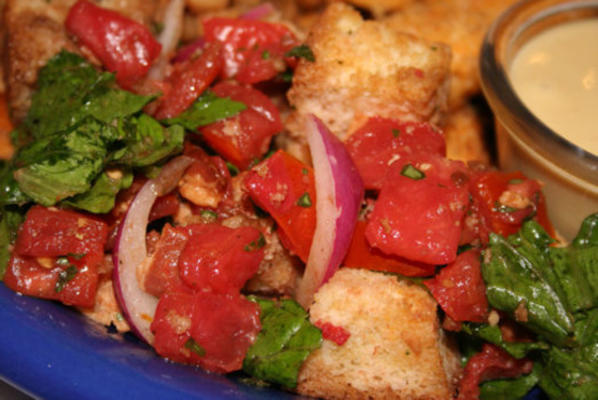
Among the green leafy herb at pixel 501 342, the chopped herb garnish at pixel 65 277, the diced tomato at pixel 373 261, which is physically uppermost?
the chopped herb garnish at pixel 65 277

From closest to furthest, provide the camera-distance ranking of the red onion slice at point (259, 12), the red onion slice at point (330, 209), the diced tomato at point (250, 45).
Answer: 1. the red onion slice at point (330, 209)
2. the diced tomato at point (250, 45)
3. the red onion slice at point (259, 12)

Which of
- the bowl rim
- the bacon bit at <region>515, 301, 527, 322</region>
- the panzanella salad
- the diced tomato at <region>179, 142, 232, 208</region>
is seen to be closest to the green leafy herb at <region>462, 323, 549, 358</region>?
the panzanella salad

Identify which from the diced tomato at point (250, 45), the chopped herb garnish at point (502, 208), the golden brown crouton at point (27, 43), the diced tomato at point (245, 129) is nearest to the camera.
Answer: the chopped herb garnish at point (502, 208)

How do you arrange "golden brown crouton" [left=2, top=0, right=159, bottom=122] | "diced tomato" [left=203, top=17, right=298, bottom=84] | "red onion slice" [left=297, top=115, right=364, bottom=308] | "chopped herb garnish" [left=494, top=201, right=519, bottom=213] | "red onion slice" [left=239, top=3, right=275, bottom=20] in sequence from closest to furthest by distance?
"red onion slice" [left=297, top=115, right=364, bottom=308] < "chopped herb garnish" [left=494, top=201, right=519, bottom=213] < "golden brown crouton" [left=2, top=0, right=159, bottom=122] < "diced tomato" [left=203, top=17, right=298, bottom=84] < "red onion slice" [left=239, top=3, right=275, bottom=20]

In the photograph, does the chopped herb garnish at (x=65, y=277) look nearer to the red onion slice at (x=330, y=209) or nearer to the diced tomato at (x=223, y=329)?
the diced tomato at (x=223, y=329)

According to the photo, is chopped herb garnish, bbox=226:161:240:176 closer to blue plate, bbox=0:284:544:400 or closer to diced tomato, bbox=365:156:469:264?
diced tomato, bbox=365:156:469:264

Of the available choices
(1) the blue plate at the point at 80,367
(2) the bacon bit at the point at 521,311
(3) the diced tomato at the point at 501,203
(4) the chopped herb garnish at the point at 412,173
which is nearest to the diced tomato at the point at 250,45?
(4) the chopped herb garnish at the point at 412,173
